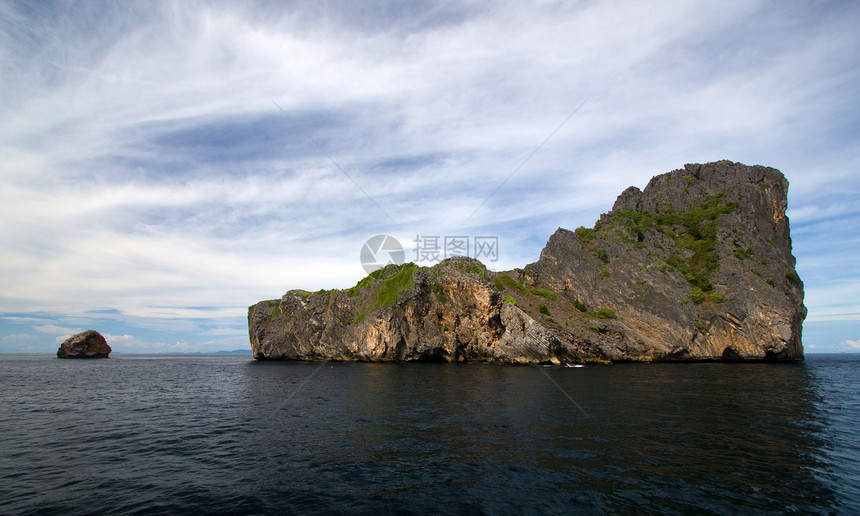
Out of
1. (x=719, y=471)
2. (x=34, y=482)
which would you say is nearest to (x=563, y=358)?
(x=719, y=471)

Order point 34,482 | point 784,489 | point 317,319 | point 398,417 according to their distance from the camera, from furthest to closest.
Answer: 1. point 317,319
2. point 398,417
3. point 34,482
4. point 784,489

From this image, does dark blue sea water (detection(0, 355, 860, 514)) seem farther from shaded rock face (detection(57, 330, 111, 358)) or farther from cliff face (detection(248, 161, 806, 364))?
shaded rock face (detection(57, 330, 111, 358))

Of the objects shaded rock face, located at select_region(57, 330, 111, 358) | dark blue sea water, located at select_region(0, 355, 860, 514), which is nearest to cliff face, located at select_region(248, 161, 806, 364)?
dark blue sea water, located at select_region(0, 355, 860, 514)

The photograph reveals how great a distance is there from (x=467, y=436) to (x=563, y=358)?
53595 mm

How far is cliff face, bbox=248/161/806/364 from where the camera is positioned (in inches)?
2896

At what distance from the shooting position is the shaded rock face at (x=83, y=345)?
125500mm

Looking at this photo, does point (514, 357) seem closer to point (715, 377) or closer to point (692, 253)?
point (715, 377)

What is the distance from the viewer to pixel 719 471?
15.1m

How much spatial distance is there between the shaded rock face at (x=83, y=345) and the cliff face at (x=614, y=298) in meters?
64.8

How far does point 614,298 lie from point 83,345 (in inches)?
6299

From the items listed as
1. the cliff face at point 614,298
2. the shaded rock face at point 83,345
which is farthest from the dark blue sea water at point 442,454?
the shaded rock face at point 83,345

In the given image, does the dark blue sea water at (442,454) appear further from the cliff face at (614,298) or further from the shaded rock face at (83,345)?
the shaded rock face at (83,345)

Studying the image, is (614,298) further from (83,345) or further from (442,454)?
(83,345)

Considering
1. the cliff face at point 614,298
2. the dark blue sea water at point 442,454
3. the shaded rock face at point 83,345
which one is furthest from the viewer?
the shaded rock face at point 83,345
